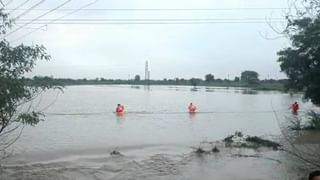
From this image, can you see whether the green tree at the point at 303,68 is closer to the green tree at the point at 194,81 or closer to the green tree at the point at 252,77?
the green tree at the point at 252,77

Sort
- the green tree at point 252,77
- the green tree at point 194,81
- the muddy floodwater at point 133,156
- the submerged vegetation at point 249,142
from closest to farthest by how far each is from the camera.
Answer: the muddy floodwater at point 133,156, the submerged vegetation at point 249,142, the green tree at point 252,77, the green tree at point 194,81

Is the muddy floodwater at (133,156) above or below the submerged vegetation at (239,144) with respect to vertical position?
below

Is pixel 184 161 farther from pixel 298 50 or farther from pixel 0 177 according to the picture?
pixel 298 50

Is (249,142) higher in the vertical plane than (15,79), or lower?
lower

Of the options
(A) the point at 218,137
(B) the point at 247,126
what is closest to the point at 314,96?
(A) the point at 218,137

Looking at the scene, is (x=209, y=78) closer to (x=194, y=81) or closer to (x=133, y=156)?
(x=194, y=81)

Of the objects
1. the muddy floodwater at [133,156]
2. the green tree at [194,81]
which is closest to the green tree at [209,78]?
the green tree at [194,81]

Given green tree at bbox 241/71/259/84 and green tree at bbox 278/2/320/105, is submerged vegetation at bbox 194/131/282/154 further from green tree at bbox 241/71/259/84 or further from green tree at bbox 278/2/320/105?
green tree at bbox 241/71/259/84

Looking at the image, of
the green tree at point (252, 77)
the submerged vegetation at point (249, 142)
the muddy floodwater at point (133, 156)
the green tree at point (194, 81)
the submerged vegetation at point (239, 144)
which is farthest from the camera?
the green tree at point (194, 81)

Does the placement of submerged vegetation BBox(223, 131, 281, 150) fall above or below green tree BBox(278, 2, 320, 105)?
below

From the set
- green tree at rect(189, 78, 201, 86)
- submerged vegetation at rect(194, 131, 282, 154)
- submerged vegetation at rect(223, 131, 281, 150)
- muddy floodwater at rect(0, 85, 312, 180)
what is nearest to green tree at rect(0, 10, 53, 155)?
muddy floodwater at rect(0, 85, 312, 180)

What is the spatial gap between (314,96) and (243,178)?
1499cm

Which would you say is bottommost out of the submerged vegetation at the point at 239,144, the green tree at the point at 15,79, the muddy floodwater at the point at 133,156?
the muddy floodwater at the point at 133,156

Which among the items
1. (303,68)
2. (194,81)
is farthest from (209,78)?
(303,68)
